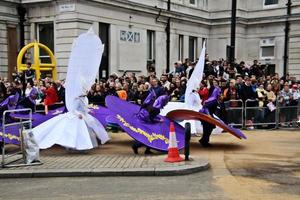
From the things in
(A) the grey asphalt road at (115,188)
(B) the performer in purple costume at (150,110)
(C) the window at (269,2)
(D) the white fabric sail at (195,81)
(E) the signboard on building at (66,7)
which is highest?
(C) the window at (269,2)

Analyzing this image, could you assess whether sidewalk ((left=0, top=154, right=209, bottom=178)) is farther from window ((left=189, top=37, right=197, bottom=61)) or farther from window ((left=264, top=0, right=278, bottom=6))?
window ((left=264, top=0, right=278, bottom=6))

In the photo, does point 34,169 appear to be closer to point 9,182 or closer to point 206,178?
point 9,182

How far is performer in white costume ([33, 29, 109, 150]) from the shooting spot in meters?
11.8

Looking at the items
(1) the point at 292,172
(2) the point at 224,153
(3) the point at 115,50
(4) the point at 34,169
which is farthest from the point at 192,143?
(3) the point at 115,50

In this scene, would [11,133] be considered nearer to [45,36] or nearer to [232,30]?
→ [232,30]

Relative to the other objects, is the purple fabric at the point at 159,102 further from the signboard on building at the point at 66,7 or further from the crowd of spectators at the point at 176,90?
the signboard on building at the point at 66,7

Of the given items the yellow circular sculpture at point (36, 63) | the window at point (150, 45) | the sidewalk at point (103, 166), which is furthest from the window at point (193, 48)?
the sidewalk at point (103, 166)

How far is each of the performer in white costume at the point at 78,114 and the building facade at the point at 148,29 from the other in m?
11.6

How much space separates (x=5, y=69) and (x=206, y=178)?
1790 centimetres

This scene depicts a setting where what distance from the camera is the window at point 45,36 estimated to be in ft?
82.0

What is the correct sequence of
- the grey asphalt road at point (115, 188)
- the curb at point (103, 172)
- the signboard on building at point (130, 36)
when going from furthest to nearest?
the signboard on building at point (130, 36) → the curb at point (103, 172) → the grey asphalt road at point (115, 188)

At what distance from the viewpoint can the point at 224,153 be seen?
12.0m

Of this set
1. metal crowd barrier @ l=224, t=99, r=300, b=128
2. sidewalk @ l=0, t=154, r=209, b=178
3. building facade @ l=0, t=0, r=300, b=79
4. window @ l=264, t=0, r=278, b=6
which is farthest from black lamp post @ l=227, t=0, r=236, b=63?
window @ l=264, t=0, r=278, b=6

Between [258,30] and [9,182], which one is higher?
[258,30]
